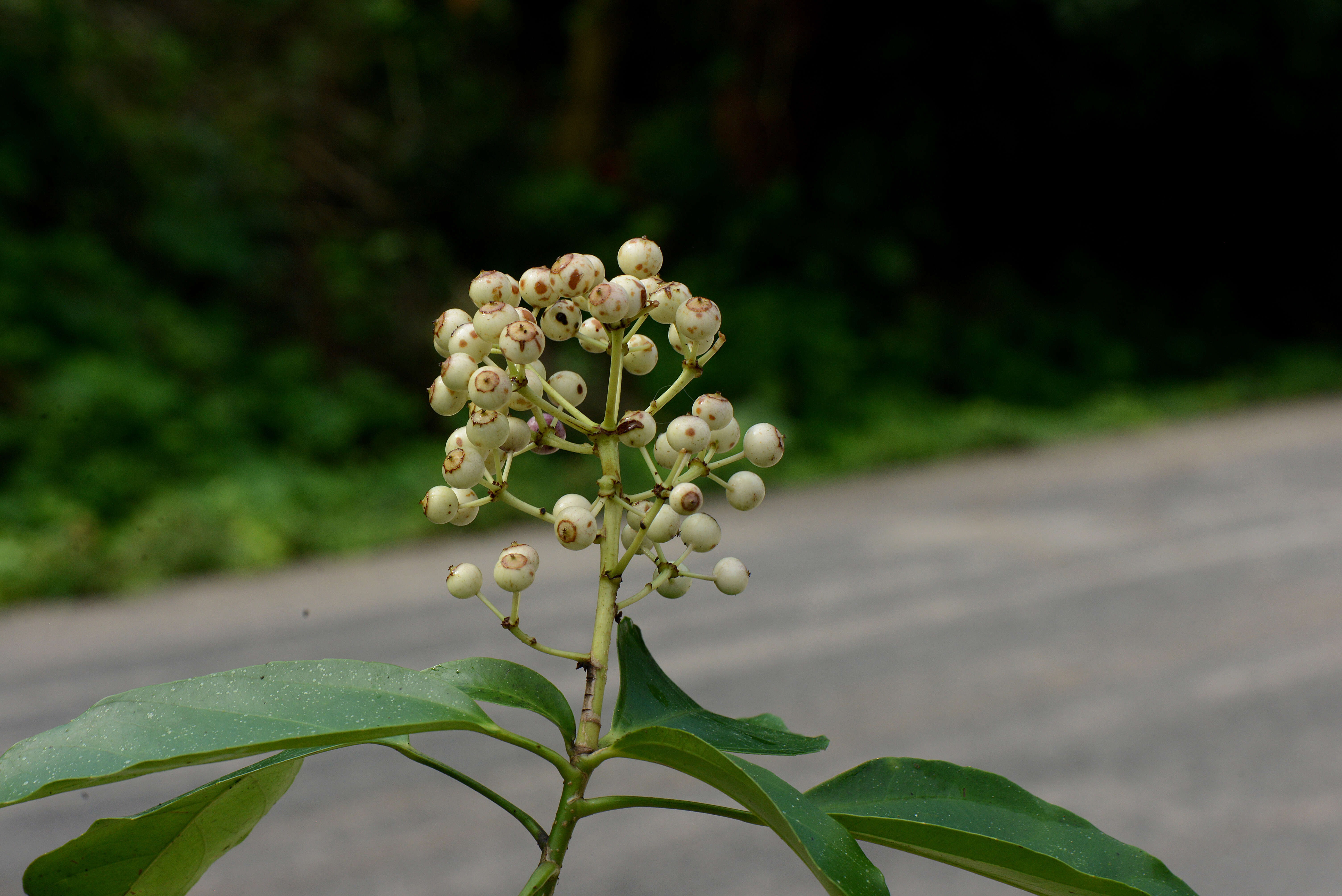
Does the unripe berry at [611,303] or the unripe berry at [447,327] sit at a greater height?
the unripe berry at [611,303]

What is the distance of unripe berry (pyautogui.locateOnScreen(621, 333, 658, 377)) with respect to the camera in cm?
51

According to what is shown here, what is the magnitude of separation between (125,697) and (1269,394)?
10.2 m

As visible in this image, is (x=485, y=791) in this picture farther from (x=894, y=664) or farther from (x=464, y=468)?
(x=894, y=664)

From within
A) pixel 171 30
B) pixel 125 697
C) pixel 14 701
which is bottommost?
pixel 125 697

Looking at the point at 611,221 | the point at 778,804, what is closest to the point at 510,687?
the point at 778,804

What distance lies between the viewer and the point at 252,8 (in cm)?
814

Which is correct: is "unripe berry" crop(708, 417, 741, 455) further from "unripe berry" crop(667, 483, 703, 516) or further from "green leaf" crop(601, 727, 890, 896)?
"green leaf" crop(601, 727, 890, 896)

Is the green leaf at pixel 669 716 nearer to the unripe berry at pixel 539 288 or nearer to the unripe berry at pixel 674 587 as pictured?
the unripe berry at pixel 674 587

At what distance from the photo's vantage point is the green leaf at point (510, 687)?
0.46 m

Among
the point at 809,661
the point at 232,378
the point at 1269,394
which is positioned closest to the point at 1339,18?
the point at 1269,394

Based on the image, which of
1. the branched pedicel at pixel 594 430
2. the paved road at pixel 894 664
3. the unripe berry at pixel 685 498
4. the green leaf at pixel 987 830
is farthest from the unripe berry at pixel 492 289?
the paved road at pixel 894 664

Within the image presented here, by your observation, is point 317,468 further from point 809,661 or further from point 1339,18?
point 1339,18

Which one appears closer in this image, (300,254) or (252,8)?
(300,254)

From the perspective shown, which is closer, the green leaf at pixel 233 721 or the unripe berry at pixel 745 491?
the green leaf at pixel 233 721
